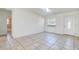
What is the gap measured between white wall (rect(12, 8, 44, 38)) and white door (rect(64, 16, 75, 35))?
0.44 meters

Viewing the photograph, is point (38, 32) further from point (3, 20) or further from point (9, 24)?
point (3, 20)

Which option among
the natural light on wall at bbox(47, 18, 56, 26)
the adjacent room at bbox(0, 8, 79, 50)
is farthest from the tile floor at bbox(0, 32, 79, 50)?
the natural light on wall at bbox(47, 18, 56, 26)

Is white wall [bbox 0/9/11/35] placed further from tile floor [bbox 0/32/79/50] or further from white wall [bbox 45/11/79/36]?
white wall [bbox 45/11/79/36]

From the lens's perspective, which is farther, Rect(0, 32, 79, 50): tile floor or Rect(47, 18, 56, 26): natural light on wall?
Rect(47, 18, 56, 26): natural light on wall

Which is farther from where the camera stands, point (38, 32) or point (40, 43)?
point (38, 32)

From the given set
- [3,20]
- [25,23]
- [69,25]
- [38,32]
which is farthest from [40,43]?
[3,20]

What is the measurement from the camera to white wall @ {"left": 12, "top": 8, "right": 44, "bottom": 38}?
1.51 m

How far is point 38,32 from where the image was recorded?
1.64 m

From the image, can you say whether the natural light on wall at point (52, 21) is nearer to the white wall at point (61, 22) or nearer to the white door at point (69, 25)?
the white wall at point (61, 22)

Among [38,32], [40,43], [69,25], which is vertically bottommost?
[40,43]

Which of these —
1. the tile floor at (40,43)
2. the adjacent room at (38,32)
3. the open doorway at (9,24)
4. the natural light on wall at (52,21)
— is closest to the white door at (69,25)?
the adjacent room at (38,32)

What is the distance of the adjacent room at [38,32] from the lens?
4.92ft

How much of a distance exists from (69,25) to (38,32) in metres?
0.60
